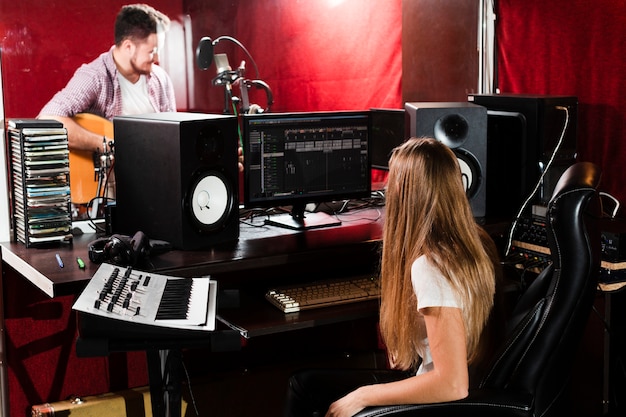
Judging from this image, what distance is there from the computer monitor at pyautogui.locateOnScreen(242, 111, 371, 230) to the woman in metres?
0.91

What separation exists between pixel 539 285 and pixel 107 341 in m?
1.05

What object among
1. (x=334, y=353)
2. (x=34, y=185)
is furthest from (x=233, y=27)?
(x=334, y=353)

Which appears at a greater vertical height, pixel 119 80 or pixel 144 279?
pixel 119 80

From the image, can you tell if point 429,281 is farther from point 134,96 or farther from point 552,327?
point 134,96

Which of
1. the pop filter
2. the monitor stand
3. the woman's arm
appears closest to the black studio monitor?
the monitor stand

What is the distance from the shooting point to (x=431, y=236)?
6.22 feet

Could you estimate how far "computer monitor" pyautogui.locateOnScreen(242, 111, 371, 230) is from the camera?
2.85m

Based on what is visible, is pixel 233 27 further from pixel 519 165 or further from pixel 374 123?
pixel 519 165

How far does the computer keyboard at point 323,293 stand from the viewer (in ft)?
7.83

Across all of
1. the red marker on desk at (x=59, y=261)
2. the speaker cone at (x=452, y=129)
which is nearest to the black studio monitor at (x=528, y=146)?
the speaker cone at (x=452, y=129)

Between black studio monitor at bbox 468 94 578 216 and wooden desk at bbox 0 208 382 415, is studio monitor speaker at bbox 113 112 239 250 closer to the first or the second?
wooden desk at bbox 0 208 382 415

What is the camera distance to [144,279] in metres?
2.20

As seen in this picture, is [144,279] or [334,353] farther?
[334,353]

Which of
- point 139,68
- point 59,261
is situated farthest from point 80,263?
point 139,68
